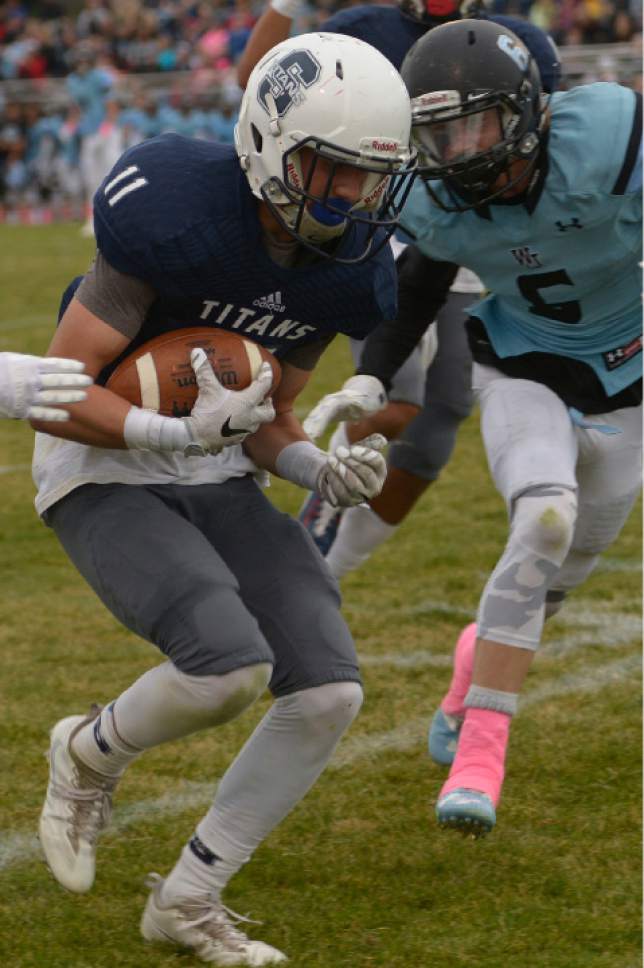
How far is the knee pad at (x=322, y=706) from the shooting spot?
292 centimetres

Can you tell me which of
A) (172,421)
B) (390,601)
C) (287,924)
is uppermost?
(172,421)

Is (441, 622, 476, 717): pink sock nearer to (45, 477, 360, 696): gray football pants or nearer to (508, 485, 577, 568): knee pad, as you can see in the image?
(508, 485, 577, 568): knee pad

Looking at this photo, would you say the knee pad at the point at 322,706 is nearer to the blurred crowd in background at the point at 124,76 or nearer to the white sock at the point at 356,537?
the white sock at the point at 356,537

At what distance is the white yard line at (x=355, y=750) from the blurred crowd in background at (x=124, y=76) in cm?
1306

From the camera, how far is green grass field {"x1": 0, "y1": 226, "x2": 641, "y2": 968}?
2988 mm

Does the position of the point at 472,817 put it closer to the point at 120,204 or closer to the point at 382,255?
the point at 382,255

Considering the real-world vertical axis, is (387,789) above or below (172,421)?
below

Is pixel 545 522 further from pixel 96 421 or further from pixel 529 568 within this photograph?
Result: pixel 96 421

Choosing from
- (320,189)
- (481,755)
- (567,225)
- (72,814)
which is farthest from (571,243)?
(72,814)

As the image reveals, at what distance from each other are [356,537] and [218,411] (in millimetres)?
2180

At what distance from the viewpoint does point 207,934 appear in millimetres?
2908

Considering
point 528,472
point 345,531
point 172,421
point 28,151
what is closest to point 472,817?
point 528,472

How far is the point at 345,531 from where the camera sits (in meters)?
5.03

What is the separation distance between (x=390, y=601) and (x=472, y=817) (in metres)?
2.06
